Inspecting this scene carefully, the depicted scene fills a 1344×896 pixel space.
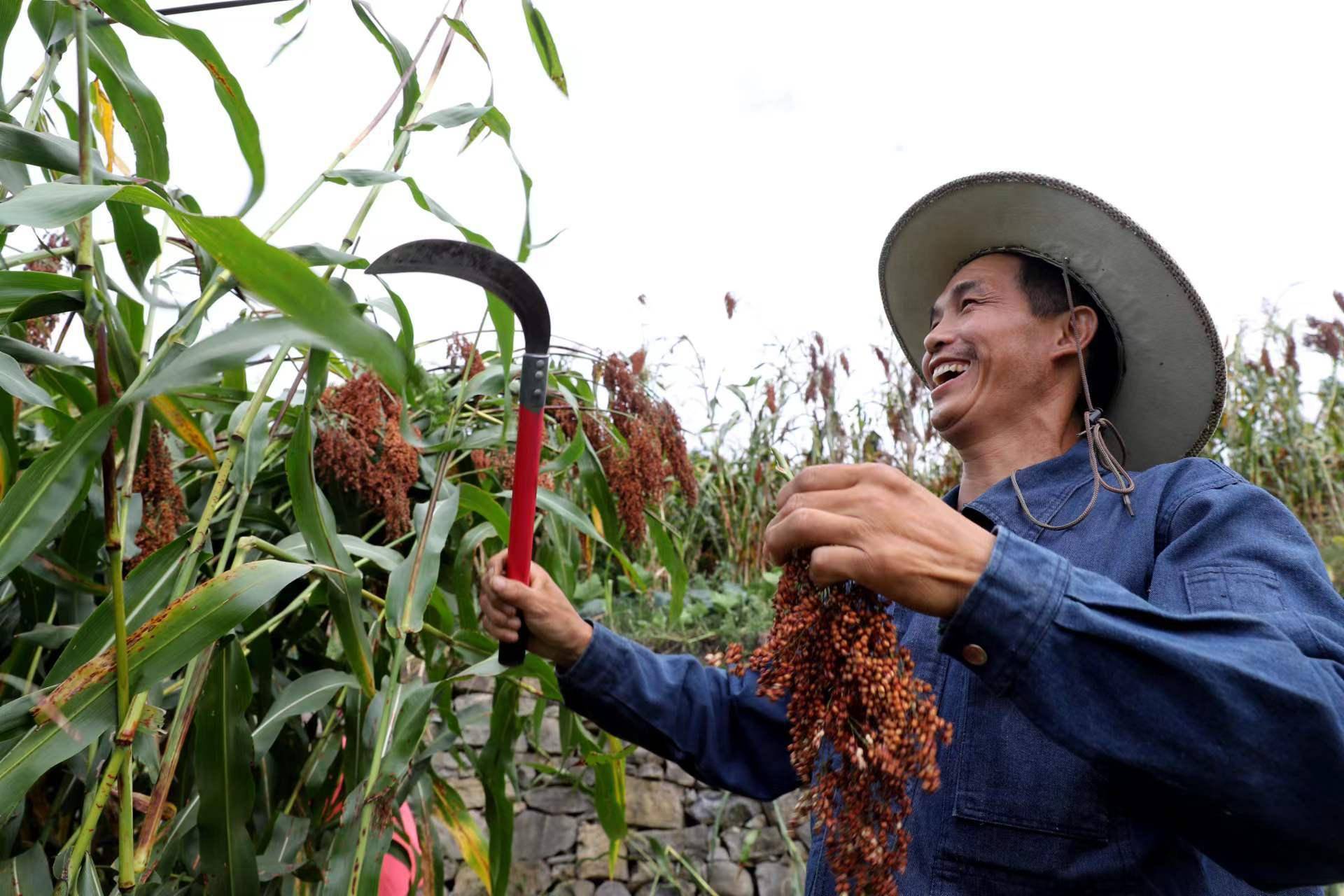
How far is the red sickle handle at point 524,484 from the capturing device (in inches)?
44.9

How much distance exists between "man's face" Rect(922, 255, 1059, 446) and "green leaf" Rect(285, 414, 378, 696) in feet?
3.03

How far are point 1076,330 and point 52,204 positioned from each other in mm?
1468

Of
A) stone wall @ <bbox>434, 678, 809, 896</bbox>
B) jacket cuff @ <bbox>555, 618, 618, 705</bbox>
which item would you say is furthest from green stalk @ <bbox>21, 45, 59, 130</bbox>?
stone wall @ <bbox>434, 678, 809, 896</bbox>

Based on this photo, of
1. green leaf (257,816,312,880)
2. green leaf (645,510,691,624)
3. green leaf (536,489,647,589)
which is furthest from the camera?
green leaf (645,510,691,624)

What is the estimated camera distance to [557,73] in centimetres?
173

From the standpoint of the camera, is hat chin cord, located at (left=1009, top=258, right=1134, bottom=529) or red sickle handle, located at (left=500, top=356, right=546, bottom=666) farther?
hat chin cord, located at (left=1009, top=258, right=1134, bottom=529)

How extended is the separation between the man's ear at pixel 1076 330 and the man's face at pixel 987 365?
0.04 feet

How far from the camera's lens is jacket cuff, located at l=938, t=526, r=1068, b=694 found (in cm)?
92

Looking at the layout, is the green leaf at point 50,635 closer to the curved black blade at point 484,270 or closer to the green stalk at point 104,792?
the green stalk at point 104,792

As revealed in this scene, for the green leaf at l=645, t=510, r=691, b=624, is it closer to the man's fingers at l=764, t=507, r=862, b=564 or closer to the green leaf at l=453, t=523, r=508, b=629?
the green leaf at l=453, t=523, r=508, b=629

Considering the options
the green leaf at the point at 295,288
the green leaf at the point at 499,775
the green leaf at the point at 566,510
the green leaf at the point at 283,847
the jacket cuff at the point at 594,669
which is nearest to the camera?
the green leaf at the point at 295,288

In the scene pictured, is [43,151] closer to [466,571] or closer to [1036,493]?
[466,571]

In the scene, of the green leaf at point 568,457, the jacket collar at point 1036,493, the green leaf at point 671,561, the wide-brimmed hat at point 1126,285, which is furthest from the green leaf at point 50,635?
the wide-brimmed hat at point 1126,285

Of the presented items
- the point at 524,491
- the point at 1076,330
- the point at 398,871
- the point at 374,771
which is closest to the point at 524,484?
the point at 524,491
